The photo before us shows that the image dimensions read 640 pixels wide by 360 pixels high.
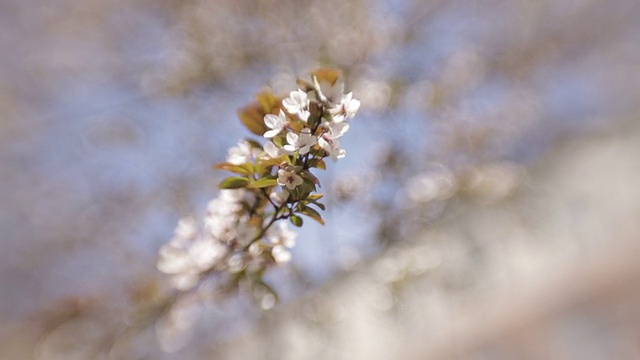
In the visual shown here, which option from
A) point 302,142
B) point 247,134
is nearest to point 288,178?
point 302,142

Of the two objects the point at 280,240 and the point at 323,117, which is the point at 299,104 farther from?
the point at 280,240

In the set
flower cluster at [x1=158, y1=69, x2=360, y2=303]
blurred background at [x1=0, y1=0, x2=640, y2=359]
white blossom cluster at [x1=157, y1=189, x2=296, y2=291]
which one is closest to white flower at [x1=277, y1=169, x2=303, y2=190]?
flower cluster at [x1=158, y1=69, x2=360, y2=303]

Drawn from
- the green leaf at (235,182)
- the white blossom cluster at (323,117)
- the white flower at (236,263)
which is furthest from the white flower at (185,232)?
the white blossom cluster at (323,117)

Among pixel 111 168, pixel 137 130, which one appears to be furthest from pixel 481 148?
pixel 111 168

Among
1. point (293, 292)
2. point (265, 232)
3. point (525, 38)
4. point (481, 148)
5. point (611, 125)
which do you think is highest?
point (611, 125)

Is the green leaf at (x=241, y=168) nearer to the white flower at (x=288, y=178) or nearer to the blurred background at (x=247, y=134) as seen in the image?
the white flower at (x=288, y=178)

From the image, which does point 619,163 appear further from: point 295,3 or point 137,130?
point 137,130

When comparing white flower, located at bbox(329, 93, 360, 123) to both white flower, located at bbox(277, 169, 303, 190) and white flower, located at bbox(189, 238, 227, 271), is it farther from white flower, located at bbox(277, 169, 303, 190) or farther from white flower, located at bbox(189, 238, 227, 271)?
white flower, located at bbox(189, 238, 227, 271)
